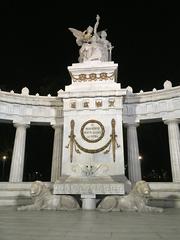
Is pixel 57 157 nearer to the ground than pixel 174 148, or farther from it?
nearer to the ground

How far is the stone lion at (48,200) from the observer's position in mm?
20727

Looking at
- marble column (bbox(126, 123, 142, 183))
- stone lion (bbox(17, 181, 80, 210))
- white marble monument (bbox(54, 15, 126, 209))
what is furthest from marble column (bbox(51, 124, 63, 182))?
stone lion (bbox(17, 181, 80, 210))

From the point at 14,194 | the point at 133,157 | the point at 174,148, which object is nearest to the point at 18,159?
the point at 14,194

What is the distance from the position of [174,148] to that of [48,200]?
17.8 metres

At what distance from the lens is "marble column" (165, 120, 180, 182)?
31.0 metres

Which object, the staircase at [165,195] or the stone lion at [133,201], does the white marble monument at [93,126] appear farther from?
the staircase at [165,195]

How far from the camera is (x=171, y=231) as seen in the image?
10.4 metres

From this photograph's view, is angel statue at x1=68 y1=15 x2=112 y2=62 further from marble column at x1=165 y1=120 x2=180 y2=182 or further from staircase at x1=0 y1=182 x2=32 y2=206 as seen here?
staircase at x1=0 y1=182 x2=32 y2=206

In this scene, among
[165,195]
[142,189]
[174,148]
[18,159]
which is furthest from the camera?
[18,159]

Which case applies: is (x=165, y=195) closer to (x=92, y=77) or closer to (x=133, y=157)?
(x=133, y=157)

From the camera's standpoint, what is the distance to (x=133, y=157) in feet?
108

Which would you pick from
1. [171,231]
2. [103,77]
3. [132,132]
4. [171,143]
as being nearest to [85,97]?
[103,77]

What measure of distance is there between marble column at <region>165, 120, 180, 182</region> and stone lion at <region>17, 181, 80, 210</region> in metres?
14.9

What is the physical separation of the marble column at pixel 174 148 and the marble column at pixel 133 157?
13.8 ft
